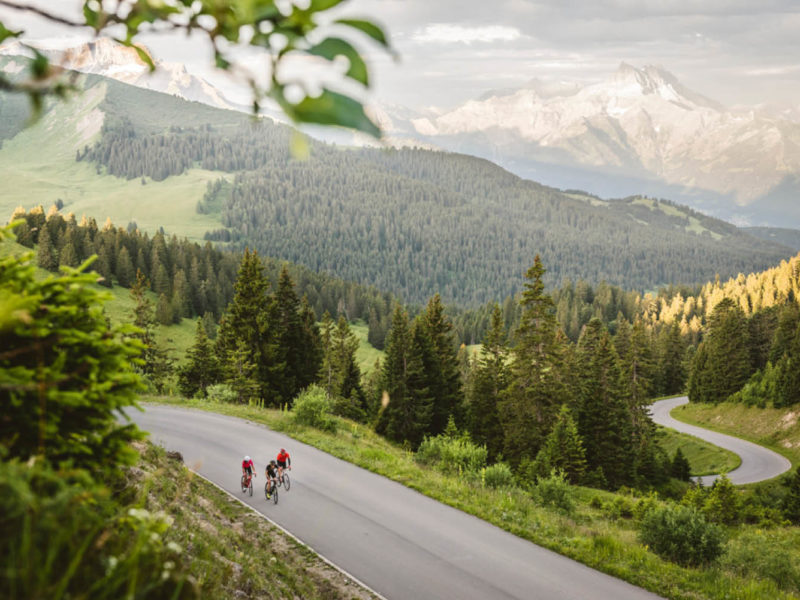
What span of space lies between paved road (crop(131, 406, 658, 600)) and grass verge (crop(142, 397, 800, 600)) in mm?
405

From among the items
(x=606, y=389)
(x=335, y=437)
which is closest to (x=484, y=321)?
(x=606, y=389)

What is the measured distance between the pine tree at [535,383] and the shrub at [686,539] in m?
26.2

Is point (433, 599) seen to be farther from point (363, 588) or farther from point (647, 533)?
point (647, 533)

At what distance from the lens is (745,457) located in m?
63.7

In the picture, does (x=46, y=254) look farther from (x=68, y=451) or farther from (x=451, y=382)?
(x=68, y=451)

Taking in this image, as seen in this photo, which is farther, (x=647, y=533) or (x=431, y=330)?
(x=431, y=330)

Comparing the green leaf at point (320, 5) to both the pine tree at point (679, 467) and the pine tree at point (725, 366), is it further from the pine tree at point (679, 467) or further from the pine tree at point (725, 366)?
the pine tree at point (725, 366)

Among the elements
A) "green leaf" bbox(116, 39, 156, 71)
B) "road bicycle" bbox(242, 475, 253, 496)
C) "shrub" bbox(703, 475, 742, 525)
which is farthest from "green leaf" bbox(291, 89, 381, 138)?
"shrub" bbox(703, 475, 742, 525)

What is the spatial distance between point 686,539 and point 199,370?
45360 millimetres

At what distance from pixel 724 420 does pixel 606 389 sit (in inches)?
1660

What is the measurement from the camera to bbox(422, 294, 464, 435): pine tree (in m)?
48.1

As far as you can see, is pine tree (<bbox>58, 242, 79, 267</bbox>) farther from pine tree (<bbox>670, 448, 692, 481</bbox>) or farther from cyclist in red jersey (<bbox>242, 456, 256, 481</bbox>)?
pine tree (<bbox>670, 448, 692, 481</bbox>)

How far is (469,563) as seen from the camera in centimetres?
1460

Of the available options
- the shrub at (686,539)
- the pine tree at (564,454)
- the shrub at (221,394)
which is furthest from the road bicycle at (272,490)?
the pine tree at (564,454)
